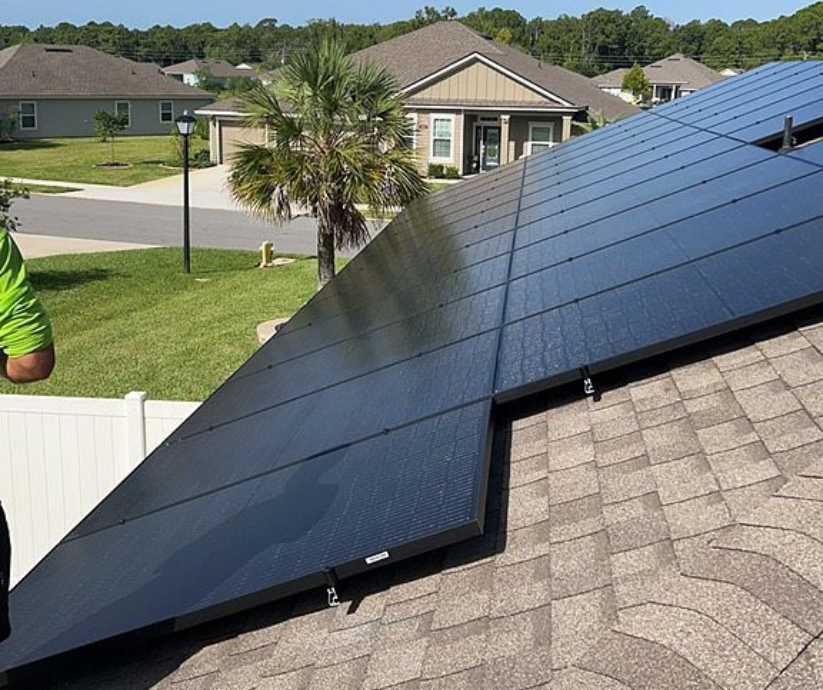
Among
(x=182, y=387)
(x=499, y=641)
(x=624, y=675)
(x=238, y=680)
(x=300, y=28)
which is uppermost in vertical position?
(x=300, y=28)

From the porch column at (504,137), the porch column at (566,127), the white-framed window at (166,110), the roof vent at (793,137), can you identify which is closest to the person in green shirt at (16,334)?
the roof vent at (793,137)

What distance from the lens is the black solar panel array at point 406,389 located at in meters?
3.36

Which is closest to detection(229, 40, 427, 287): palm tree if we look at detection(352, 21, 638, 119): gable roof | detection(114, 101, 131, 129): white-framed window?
detection(352, 21, 638, 119): gable roof

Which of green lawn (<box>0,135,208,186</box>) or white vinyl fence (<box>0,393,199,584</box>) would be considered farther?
green lawn (<box>0,135,208,186</box>)

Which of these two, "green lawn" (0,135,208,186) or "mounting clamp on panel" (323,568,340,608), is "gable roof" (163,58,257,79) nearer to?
"green lawn" (0,135,208,186)

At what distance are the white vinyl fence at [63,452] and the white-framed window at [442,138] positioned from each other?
36.2 metres

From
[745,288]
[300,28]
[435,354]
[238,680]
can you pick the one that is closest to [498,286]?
[435,354]

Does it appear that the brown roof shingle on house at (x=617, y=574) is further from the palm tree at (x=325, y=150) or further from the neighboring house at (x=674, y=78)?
Answer: the neighboring house at (x=674, y=78)

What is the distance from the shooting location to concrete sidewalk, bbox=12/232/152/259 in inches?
1056

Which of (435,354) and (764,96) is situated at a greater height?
(764,96)

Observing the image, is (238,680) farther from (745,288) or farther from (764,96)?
(764,96)

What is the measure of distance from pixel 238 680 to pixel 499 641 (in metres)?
0.93

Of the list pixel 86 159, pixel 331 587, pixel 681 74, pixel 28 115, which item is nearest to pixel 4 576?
pixel 331 587

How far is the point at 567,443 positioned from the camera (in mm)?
3744
